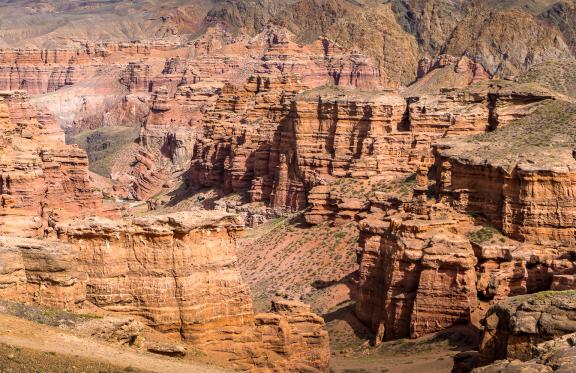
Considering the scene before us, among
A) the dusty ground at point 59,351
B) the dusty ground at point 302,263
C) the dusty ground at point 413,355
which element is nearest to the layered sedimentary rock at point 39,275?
the dusty ground at point 59,351

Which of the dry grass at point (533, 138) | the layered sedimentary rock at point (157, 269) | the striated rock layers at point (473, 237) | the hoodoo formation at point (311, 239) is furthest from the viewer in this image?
the dry grass at point (533, 138)

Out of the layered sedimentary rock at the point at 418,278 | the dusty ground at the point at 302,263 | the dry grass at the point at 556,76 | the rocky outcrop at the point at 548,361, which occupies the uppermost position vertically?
the dry grass at the point at 556,76

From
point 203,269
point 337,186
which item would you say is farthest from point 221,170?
point 203,269

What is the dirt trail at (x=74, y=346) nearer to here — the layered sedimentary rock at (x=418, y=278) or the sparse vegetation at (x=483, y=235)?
the layered sedimentary rock at (x=418, y=278)

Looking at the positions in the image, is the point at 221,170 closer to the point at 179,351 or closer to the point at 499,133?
the point at 499,133

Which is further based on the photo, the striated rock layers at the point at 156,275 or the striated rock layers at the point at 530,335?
the striated rock layers at the point at 156,275

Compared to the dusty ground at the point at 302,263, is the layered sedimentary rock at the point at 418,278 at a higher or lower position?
higher

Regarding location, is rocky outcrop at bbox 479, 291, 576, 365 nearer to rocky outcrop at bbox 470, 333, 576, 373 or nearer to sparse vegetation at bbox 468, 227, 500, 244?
rocky outcrop at bbox 470, 333, 576, 373

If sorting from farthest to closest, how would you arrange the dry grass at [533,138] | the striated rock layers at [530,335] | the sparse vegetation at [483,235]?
the dry grass at [533,138], the sparse vegetation at [483,235], the striated rock layers at [530,335]
